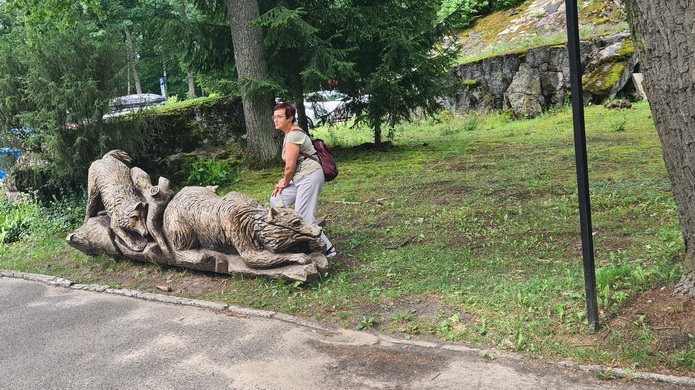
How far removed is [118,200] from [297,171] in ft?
7.82

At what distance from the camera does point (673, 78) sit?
157 inches

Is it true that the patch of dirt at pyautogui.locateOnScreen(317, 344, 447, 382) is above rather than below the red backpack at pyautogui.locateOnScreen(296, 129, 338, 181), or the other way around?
below

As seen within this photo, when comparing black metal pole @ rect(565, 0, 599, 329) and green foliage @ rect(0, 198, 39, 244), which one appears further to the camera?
green foliage @ rect(0, 198, 39, 244)

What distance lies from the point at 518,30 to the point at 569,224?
16.5 m

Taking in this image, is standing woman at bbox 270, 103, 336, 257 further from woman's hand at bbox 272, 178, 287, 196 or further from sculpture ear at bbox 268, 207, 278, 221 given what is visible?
sculpture ear at bbox 268, 207, 278, 221

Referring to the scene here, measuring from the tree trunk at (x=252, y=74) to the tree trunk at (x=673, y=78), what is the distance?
8729 mm

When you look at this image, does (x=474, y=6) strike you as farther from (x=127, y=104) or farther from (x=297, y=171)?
(x=297, y=171)

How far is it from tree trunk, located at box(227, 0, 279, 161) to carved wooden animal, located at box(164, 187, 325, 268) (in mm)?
6170

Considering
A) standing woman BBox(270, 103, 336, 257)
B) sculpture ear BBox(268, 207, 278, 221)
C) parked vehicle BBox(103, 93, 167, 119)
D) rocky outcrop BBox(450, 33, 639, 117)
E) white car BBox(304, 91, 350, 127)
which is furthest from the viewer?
rocky outcrop BBox(450, 33, 639, 117)

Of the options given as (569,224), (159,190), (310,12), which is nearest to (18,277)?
(159,190)

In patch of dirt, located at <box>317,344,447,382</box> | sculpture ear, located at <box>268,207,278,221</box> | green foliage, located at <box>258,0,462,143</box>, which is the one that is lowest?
patch of dirt, located at <box>317,344,447,382</box>

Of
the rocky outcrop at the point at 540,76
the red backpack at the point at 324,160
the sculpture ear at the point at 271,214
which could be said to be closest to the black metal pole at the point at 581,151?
the sculpture ear at the point at 271,214

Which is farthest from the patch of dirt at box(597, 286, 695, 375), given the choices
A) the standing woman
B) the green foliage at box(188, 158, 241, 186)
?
the green foliage at box(188, 158, 241, 186)

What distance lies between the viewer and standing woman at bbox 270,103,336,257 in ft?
20.5
